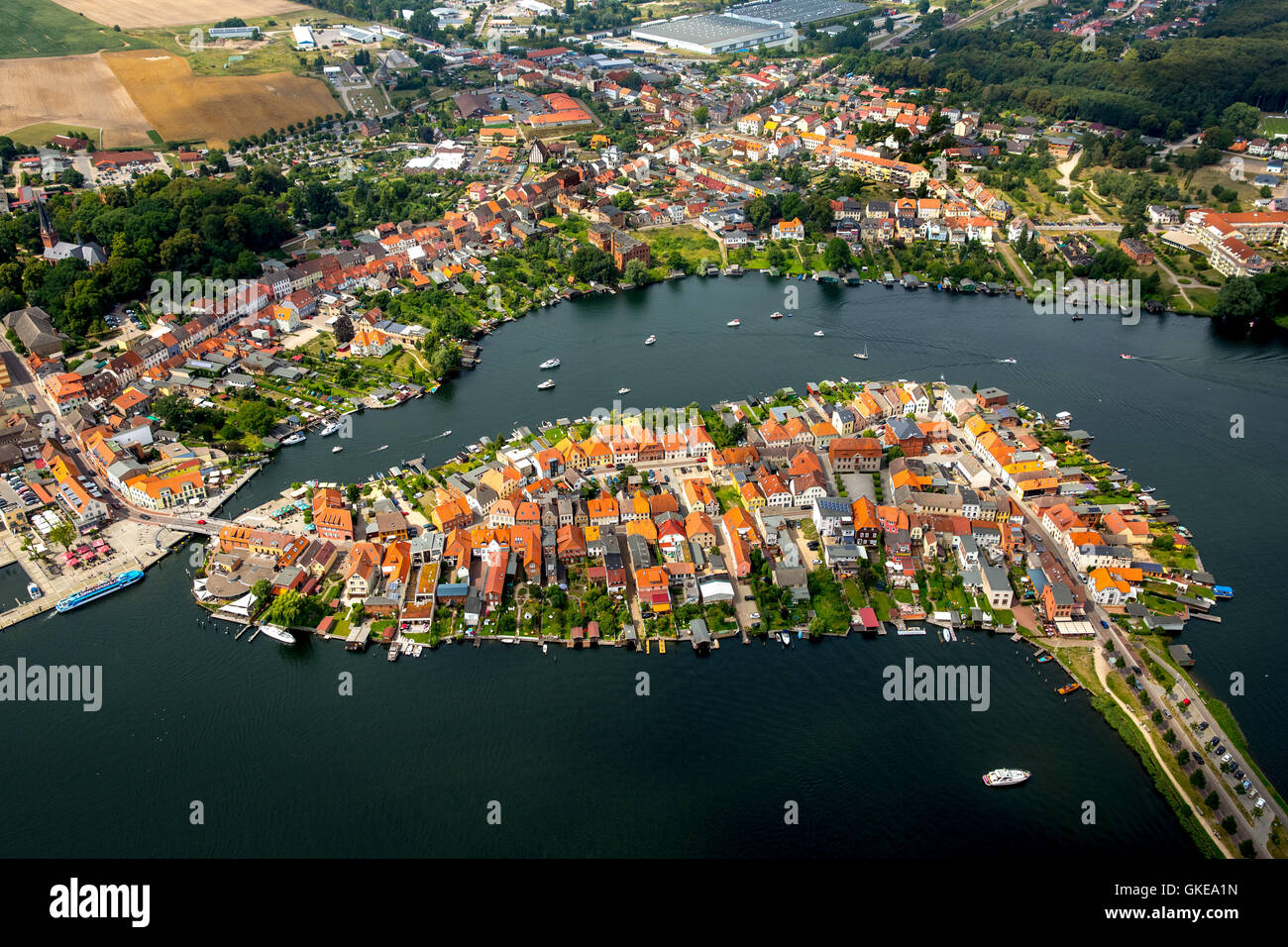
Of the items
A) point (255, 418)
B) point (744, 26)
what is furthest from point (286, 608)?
point (744, 26)

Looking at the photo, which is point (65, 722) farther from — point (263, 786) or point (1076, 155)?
point (1076, 155)

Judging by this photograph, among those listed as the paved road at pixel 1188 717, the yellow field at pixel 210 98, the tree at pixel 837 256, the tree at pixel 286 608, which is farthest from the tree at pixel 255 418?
the yellow field at pixel 210 98

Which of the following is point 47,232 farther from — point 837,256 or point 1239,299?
point 1239,299

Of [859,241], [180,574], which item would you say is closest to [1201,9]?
[859,241]

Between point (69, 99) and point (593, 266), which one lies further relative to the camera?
point (69, 99)

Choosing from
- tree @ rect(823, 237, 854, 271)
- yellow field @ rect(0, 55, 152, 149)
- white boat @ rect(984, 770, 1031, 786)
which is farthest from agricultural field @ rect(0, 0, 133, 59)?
white boat @ rect(984, 770, 1031, 786)
